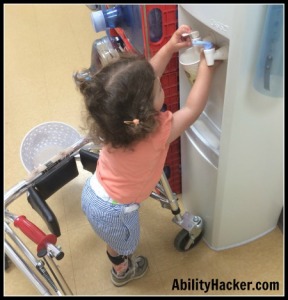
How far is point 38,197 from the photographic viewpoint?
3.08 ft

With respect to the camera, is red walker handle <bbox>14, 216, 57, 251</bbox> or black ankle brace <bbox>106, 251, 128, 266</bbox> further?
black ankle brace <bbox>106, 251, 128, 266</bbox>

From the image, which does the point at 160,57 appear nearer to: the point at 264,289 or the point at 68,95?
the point at 264,289

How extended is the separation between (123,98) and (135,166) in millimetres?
193

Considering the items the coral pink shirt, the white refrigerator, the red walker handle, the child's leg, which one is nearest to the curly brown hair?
the coral pink shirt

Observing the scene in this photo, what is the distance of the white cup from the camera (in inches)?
31.5

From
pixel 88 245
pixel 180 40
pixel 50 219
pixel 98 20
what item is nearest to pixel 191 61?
pixel 180 40

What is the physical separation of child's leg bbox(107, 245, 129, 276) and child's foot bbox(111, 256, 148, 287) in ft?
0.06

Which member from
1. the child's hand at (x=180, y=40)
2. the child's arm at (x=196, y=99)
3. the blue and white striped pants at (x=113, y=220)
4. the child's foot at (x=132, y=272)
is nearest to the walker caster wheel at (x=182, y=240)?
the child's foot at (x=132, y=272)

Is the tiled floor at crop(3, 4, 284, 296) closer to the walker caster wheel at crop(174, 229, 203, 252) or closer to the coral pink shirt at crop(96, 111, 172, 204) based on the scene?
the walker caster wheel at crop(174, 229, 203, 252)

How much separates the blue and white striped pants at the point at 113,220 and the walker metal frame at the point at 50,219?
0.35 ft

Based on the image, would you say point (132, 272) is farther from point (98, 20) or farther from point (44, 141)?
point (98, 20)

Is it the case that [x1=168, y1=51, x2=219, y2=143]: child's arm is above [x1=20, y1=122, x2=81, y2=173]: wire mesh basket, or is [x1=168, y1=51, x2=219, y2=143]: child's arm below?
above

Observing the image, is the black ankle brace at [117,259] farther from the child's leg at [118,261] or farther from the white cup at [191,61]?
the white cup at [191,61]

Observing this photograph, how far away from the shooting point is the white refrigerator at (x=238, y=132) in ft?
2.07
